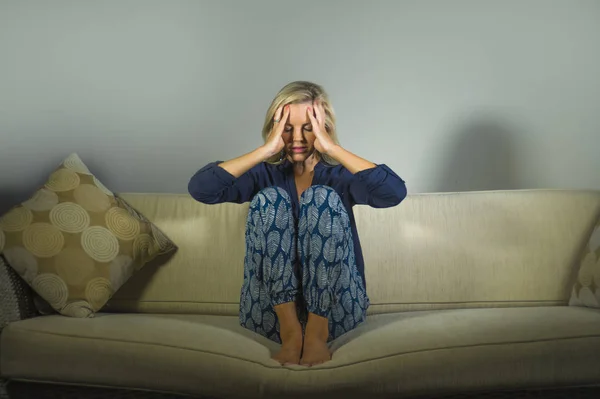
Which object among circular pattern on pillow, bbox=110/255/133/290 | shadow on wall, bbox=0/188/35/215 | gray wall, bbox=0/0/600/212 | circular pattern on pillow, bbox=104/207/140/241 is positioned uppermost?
gray wall, bbox=0/0/600/212

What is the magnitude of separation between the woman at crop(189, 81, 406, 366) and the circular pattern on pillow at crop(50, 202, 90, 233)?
49cm

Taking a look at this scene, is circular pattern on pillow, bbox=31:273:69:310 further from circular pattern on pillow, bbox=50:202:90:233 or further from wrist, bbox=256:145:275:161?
wrist, bbox=256:145:275:161

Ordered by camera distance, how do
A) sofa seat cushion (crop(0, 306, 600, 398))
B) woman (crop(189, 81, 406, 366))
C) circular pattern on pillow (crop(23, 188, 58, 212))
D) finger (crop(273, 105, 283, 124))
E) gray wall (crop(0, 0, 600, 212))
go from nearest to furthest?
sofa seat cushion (crop(0, 306, 600, 398)) → woman (crop(189, 81, 406, 366)) → finger (crop(273, 105, 283, 124)) → circular pattern on pillow (crop(23, 188, 58, 212)) → gray wall (crop(0, 0, 600, 212))

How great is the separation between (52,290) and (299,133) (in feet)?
2.96

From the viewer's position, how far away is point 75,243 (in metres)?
2.73

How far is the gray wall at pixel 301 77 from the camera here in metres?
3.32

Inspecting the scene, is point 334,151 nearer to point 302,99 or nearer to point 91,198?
point 302,99

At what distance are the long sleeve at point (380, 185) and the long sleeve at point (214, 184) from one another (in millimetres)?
345

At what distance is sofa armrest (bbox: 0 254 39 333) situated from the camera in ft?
8.29

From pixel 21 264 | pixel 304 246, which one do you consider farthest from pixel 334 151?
pixel 21 264

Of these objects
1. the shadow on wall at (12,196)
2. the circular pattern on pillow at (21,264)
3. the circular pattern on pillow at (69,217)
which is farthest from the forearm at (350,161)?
the shadow on wall at (12,196)

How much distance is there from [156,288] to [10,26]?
4.13 feet

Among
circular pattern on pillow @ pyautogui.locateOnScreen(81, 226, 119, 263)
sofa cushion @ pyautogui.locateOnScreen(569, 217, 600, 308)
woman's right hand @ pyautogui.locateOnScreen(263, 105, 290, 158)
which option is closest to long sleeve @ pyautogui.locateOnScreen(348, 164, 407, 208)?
woman's right hand @ pyautogui.locateOnScreen(263, 105, 290, 158)

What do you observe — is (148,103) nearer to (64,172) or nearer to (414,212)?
(64,172)
